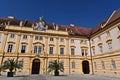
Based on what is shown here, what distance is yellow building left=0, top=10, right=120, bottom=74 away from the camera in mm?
22070

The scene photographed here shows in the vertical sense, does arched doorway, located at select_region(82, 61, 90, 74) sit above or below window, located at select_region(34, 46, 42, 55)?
below

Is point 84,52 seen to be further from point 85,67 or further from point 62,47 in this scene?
point 62,47

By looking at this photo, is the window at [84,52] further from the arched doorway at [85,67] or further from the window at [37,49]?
the window at [37,49]

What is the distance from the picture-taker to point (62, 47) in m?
27.6

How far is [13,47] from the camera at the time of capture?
24.3 meters

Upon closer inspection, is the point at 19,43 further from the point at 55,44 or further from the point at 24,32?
the point at 55,44

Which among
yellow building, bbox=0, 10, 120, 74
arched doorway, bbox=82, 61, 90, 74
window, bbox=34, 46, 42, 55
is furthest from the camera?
arched doorway, bbox=82, 61, 90, 74

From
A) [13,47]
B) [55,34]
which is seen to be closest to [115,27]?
[55,34]

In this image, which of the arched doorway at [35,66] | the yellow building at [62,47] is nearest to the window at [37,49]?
the yellow building at [62,47]

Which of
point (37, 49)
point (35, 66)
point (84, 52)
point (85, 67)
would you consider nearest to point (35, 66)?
point (35, 66)

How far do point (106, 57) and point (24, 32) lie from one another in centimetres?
1905

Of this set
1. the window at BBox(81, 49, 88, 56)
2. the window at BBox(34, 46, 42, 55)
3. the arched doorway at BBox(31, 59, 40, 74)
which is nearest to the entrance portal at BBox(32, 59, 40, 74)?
the arched doorway at BBox(31, 59, 40, 74)

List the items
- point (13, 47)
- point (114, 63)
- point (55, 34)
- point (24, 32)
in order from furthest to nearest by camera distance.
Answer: point (55, 34), point (24, 32), point (13, 47), point (114, 63)

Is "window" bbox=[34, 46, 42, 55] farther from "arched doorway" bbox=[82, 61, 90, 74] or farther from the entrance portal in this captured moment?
"arched doorway" bbox=[82, 61, 90, 74]
